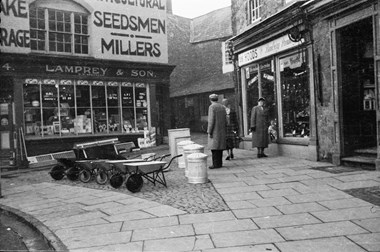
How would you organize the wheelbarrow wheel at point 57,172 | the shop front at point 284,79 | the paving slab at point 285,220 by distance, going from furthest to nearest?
the shop front at point 284,79 < the wheelbarrow wheel at point 57,172 < the paving slab at point 285,220

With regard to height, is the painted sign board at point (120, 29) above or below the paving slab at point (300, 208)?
above

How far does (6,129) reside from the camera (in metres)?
13.2

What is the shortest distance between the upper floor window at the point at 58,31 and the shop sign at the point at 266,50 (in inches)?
255

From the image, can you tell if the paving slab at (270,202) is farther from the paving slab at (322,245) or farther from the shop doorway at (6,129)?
the shop doorway at (6,129)

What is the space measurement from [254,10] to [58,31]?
7.61 metres

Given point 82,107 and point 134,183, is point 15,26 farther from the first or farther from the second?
point 134,183

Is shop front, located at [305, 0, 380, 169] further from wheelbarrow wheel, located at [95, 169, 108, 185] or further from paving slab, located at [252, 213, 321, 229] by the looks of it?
wheelbarrow wheel, located at [95, 169, 108, 185]

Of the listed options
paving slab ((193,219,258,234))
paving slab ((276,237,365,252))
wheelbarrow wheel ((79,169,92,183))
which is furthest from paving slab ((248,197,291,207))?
wheelbarrow wheel ((79,169,92,183))

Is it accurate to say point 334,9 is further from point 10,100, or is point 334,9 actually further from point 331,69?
point 10,100

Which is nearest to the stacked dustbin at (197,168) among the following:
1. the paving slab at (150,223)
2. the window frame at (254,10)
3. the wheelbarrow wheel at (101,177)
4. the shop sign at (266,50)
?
the wheelbarrow wheel at (101,177)

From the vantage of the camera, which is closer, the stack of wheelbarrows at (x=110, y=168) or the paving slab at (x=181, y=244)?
the paving slab at (x=181, y=244)

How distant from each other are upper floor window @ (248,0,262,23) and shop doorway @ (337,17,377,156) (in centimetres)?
489

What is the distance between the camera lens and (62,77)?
14.5m

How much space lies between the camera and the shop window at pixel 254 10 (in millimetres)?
13625
